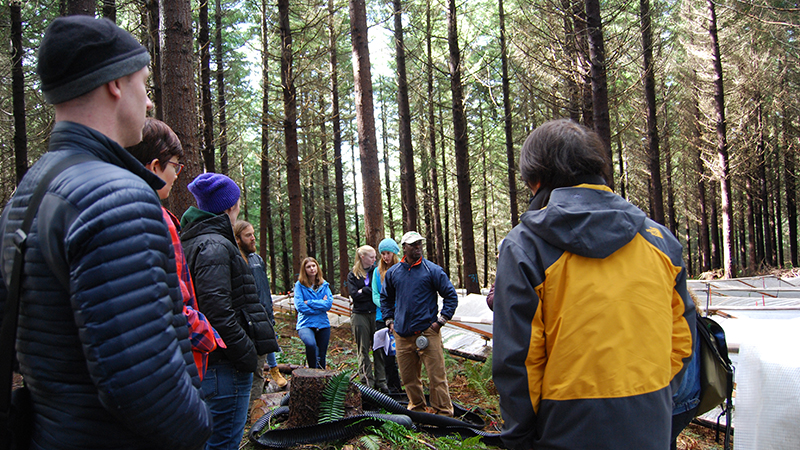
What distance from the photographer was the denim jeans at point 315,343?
6.84 metres

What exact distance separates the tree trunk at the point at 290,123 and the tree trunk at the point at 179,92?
6.15m

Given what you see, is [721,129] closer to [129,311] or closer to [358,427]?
[358,427]

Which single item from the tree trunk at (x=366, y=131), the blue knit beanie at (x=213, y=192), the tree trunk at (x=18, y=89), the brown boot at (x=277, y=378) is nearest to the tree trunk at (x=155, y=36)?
Answer: the tree trunk at (x=18, y=89)

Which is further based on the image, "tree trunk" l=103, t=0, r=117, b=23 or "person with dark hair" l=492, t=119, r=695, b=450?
"tree trunk" l=103, t=0, r=117, b=23

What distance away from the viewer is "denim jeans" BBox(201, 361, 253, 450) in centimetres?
254

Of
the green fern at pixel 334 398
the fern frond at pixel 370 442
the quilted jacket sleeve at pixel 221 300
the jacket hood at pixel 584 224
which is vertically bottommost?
the fern frond at pixel 370 442

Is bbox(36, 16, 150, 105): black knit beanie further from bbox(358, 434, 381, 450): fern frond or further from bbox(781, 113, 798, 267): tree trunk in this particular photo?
bbox(781, 113, 798, 267): tree trunk

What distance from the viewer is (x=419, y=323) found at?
223 inches

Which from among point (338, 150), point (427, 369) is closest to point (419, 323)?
point (427, 369)

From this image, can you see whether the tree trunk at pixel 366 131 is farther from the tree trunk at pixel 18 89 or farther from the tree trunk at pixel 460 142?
the tree trunk at pixel 18 89

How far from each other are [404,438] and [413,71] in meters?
23.3

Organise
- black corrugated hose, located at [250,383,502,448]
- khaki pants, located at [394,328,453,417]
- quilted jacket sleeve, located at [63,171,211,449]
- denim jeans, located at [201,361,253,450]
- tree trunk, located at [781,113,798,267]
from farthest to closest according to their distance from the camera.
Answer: tree trunk, located at [781,113,798,267], khaki pants, located at [394,328,453,417], black corrugated hose, located at [250,383,502,448], denim jeans, located at [201,361,253,450], quilted jacket sleeve, located at [63,171,211,449]

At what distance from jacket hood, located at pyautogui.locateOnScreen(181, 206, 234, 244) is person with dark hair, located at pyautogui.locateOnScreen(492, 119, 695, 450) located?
5.72 feet

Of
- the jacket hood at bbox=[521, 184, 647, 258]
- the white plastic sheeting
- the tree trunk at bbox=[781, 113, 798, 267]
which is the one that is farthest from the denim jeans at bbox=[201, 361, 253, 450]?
the tree trunk at bbox=[781, 113, 798, 267]
